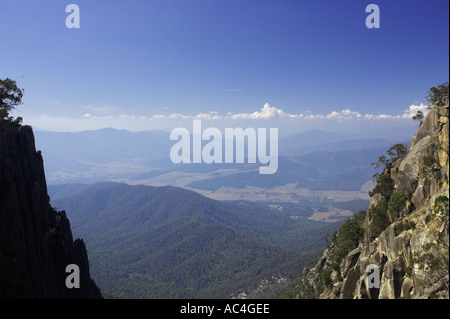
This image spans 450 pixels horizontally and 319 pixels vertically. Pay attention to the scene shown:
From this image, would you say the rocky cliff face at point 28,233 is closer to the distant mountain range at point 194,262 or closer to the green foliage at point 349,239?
the green foliage at point 349,239

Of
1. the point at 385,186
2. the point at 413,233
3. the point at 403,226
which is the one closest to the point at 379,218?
the point at 385,186

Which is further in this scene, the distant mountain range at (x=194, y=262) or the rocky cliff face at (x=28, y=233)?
the distant mountain range at (x=194, y=262)

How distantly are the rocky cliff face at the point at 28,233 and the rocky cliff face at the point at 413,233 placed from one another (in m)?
33.4

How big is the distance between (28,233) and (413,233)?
38392 mm

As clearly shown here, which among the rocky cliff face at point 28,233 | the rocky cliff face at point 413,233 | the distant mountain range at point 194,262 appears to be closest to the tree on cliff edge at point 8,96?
the rocky cliff face at point 28,233

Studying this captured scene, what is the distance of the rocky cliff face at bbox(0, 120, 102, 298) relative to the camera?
77.8 feet

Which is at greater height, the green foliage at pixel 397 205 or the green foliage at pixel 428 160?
the green foliage at pixel 428 160

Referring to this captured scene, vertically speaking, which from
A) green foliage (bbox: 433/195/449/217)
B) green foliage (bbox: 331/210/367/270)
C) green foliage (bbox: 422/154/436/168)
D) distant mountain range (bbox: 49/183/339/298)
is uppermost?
green foliage (bbox: 422/154/436/168)

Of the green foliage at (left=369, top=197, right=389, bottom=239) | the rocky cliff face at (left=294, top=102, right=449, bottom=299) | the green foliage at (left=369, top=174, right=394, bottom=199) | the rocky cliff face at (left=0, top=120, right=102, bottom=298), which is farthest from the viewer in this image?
the green foliage at (left=369, top=174, right=394, bottom=199)

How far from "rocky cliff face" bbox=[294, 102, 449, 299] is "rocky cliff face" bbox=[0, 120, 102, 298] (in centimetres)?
3337

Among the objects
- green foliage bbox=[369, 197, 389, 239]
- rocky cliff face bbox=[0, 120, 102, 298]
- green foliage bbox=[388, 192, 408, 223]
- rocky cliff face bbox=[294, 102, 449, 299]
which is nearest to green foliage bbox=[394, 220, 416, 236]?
rocky cliff face bbox=[294, 102, 449, 299]

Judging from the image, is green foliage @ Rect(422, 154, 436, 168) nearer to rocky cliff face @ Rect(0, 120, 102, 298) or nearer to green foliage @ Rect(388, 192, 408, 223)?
green foliage @ Rect(388, 192, 408, 223)

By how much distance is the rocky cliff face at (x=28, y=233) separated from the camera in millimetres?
23719
